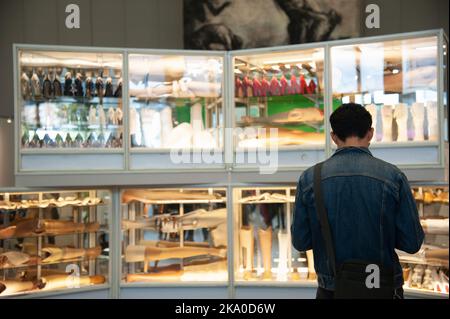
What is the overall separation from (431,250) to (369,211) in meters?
2.72

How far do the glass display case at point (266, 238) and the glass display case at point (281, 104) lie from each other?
0.35m

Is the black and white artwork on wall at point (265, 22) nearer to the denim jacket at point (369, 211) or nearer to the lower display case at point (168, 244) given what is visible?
the lower display case at point (168, 244)

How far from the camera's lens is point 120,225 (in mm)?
4871

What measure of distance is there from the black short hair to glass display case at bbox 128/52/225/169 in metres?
2.67

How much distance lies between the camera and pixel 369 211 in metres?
2.17

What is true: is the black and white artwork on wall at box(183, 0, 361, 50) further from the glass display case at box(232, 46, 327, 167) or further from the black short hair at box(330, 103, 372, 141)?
the black short hair at box(330, 103, 372, 141)

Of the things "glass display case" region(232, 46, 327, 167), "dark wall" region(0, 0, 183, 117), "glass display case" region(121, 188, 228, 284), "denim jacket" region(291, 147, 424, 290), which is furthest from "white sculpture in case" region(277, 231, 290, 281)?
"denim jacket" region(291, 147, 424, 290)

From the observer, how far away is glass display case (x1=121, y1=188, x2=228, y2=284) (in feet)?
16.3

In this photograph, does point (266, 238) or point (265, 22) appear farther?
point (265, 22)

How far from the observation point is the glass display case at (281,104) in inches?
187

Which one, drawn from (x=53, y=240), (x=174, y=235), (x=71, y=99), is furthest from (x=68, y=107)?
(x=174, y=235)

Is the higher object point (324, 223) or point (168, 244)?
point (324, 223)

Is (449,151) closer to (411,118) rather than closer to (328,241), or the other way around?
(411,118)

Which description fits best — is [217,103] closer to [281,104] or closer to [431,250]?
[281,104]
